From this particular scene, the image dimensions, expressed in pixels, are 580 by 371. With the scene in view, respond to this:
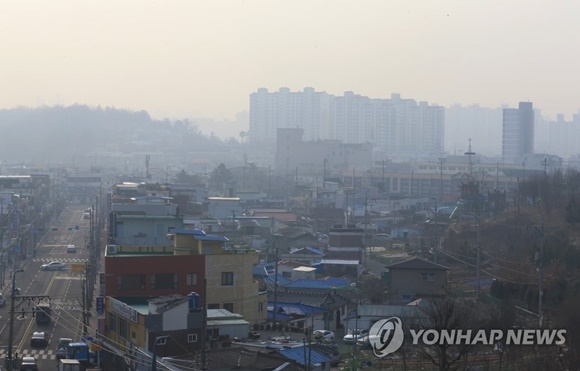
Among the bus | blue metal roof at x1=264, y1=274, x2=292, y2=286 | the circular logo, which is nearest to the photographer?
the circular logo

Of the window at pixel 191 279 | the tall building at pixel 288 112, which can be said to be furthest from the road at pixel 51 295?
the tall building at pixel 288 112

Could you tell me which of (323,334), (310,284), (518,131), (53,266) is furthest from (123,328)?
(518,131)

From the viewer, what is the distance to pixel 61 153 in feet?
116

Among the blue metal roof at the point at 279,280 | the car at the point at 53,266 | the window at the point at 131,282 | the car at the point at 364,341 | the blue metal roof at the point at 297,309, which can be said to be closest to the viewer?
the car at the point at 364,341

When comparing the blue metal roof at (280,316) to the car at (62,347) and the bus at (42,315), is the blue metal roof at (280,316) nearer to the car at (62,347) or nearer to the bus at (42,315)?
the car at (62,347)

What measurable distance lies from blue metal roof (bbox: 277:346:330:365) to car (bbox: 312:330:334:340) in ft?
2.84

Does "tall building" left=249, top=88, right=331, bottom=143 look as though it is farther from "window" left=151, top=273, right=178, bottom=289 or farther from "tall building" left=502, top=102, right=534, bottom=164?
"window" left=151, top=273, right=178, bottom=289

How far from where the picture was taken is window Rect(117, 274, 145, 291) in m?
5.88

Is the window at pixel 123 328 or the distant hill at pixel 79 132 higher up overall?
the distant hill at pixel 79 132

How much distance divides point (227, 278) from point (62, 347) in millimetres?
989

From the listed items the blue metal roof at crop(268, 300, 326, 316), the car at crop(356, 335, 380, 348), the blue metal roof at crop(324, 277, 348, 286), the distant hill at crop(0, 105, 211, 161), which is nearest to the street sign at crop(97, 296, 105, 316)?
the blue metal roof at crop(268, 300, 326, 316)

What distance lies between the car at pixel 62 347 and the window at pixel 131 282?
394 mm

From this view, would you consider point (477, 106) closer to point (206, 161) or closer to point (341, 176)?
point (206, 161)

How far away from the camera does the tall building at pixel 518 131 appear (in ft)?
99.3
